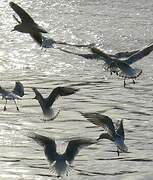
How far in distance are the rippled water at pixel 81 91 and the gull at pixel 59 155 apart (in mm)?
2324

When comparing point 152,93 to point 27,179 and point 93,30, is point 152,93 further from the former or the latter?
point 93,30

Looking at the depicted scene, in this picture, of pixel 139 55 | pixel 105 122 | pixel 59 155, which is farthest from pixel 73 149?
pixel 139 55

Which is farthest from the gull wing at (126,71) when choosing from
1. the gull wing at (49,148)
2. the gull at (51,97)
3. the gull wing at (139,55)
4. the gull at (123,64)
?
the gull wing at (49,148)

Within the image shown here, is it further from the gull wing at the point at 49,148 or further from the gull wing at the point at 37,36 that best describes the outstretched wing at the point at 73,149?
the gull wing at the point at 37,36

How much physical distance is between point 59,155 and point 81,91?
9.04 meters

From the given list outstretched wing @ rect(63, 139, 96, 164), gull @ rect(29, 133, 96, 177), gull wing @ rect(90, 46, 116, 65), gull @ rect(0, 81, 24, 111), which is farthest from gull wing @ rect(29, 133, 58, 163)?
gull @ rect(0, 81, 24, 111)

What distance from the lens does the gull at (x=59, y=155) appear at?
9641 millimetres

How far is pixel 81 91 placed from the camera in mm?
18828

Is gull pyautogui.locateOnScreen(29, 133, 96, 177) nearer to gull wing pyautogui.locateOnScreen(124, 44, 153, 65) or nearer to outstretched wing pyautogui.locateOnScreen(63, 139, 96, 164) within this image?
outstretched wing pyautogui.locateOnScreen(63, 139, 96, 164)

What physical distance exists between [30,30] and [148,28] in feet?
50.5

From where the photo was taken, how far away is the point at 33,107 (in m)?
17.0

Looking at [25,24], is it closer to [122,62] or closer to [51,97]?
[51,97]

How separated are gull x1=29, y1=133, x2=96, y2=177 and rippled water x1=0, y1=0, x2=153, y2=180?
7.62 ft

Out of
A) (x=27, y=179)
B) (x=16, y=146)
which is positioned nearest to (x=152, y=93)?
(x=16, y=146)
